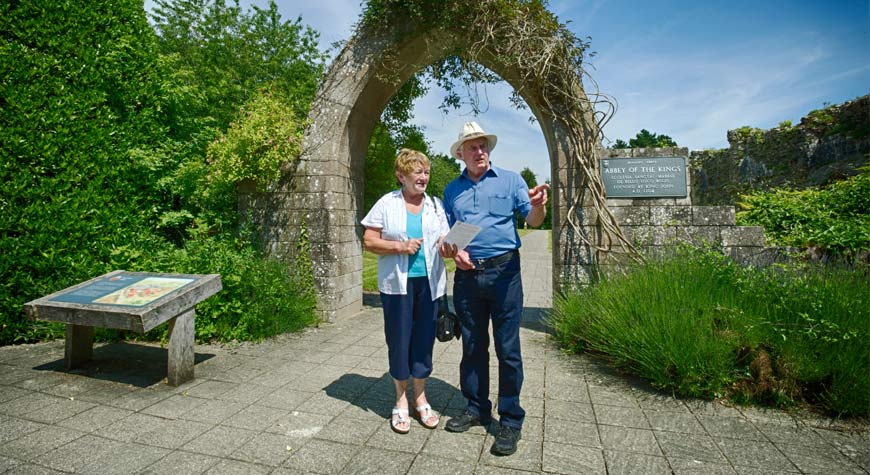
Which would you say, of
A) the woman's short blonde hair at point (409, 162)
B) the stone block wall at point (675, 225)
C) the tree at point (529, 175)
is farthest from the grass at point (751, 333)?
the tree at point (529, 175)

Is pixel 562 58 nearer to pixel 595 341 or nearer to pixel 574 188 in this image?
pixel 574 188

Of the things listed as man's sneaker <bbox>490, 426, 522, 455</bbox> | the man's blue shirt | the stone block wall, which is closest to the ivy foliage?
the stone block wall

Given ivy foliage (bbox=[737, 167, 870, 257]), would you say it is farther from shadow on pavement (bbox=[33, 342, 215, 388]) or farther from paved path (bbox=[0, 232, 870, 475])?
shadow on pavement (bbox=[33, 342, 215, 388])

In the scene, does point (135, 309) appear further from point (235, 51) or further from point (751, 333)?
point (235, 51)

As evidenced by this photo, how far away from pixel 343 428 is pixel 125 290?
2.48 meters

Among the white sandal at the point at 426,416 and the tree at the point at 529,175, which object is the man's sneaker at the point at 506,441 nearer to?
the white sandal at the point at 426,416

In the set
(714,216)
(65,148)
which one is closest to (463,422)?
(714,216)

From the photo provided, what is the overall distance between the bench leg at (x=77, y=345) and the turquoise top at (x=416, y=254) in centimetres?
342

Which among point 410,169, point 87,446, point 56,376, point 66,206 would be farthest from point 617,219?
point 66,206

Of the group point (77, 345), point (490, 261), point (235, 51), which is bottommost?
point (77, 345)

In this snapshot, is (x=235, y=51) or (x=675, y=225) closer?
(x=675, y=225)

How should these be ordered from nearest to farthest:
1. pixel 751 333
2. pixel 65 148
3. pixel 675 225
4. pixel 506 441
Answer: pixel 506 441 < pixel 751 333 < pixel 65 148 < pixel 675 225

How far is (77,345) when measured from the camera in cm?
400

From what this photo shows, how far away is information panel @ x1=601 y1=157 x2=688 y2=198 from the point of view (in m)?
5.08
